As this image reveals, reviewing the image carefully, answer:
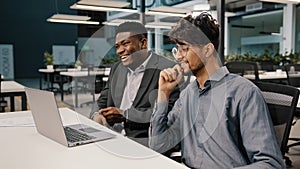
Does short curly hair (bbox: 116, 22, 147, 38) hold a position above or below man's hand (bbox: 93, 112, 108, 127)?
above

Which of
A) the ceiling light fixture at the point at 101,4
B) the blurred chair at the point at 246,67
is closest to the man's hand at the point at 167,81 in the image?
the blurred chair at the point at 246,67

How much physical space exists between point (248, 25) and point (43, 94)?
790 cm

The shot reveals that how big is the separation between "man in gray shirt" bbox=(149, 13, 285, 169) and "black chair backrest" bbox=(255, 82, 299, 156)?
21 centimetres

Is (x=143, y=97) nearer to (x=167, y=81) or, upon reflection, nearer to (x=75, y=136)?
(x=167, y=81)

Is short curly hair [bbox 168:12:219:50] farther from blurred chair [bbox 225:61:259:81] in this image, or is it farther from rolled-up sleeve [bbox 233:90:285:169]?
blurred chair [bbox 225:61:259:81]

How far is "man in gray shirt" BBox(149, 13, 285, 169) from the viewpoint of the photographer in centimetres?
95

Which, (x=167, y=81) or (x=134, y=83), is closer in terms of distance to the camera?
(x=167, y=81)

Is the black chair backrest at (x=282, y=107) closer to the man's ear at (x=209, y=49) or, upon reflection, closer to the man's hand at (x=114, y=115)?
the man's ear at (x=209, y=49)

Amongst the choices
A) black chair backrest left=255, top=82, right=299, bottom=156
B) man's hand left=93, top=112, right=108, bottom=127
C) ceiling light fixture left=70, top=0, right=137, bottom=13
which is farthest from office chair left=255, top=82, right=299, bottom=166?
ceiling light fixture left=70, top=0, right=137, bottom=13

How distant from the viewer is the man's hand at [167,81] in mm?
1235

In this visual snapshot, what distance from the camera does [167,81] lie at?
4.09ft

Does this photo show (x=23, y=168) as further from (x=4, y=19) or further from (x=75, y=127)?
(x=4, y=19)

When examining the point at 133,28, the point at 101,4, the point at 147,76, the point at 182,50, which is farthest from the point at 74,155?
the point at 101,4

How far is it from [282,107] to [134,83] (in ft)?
2.44
